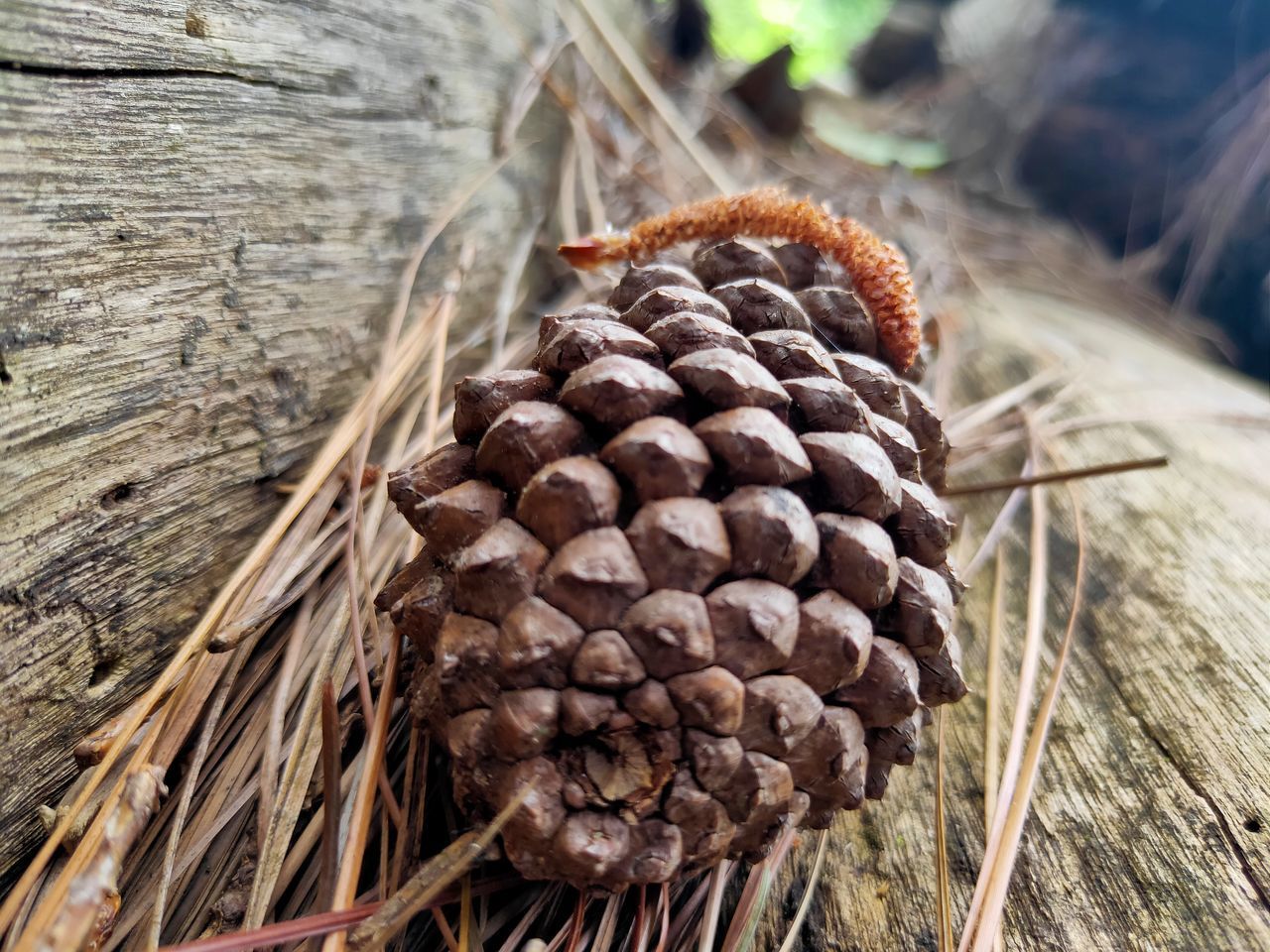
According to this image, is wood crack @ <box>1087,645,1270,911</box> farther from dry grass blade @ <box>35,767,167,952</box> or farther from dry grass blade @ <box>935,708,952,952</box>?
dry grass blade @ <box>35,767,167,952</box>

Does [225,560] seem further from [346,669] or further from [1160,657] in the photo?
[1160,657]

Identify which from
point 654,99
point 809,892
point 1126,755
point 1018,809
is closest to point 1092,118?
point 654,99

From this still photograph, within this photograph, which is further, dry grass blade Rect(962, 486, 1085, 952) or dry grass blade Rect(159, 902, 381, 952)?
dry grass blade Rect(962, 486, 1085, 952)

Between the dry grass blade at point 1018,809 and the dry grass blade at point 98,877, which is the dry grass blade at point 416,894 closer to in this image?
the dry grass blade at point 98,877

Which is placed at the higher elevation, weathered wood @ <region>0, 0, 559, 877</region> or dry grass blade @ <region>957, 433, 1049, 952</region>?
weathered wood @ <region>0, 0, 559, 877</region>

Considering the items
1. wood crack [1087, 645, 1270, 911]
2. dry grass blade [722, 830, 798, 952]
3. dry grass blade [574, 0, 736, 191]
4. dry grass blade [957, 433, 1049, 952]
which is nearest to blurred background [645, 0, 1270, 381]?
dry grass blade [574, 0, 736, 191]

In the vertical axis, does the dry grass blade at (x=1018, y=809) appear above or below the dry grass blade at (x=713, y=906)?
above

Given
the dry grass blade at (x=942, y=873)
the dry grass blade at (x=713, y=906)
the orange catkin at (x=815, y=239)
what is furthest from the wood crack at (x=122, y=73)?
the dry grass blade at (x=942, y=873)

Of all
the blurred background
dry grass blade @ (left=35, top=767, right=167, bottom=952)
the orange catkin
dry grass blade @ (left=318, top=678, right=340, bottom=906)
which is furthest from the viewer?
the blurred background

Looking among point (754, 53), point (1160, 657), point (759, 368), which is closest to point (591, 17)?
point (759, 368)
